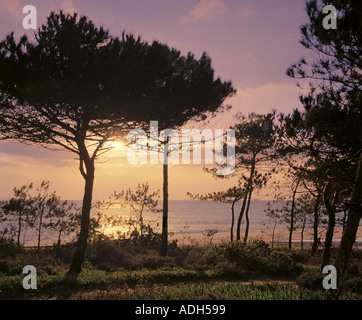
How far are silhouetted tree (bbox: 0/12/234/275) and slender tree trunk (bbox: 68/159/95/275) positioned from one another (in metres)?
0.04

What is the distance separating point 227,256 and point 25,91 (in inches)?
476

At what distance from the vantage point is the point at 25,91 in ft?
40.8

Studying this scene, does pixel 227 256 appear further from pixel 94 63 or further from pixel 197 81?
pixel 94 63

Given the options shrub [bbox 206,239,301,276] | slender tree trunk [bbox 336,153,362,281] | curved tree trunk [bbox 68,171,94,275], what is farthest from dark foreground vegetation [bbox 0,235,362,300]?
slender tree trunk [bbox 336,153,362,281]

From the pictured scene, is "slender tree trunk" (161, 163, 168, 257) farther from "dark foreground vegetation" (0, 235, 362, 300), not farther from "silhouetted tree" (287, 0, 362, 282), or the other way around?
"silhouetted tree" (287, 0, 362, 282)

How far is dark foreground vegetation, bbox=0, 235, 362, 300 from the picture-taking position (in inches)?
336

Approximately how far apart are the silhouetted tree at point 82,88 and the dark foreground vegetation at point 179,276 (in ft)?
7.84

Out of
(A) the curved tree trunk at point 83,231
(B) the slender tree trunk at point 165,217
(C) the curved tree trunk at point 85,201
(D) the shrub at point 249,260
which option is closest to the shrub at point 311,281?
(D) the shrub at point 249,260

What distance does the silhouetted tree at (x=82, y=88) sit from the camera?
12.5 m

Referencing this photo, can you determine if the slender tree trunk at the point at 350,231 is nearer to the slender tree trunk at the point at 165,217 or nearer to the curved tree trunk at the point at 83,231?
the curved tree trunk at the point at 83,231

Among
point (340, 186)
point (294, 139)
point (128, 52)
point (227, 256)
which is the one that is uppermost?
point (128, 52)

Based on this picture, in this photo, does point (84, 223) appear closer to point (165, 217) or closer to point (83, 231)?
point (83, 231)
